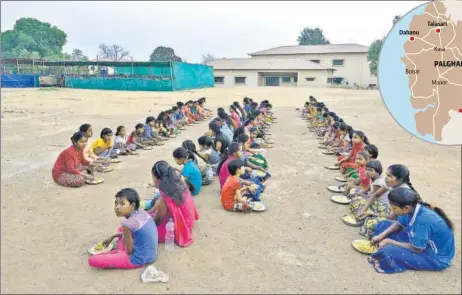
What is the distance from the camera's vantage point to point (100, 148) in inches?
274

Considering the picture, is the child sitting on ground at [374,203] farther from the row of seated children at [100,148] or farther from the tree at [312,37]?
the tree at [312,37]

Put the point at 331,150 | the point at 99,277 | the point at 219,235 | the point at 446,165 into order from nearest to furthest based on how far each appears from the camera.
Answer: the point at 99,277, the point at 219,235, the point at 446,165, the point at 331,150

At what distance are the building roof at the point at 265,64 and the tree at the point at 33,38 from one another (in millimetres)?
26843

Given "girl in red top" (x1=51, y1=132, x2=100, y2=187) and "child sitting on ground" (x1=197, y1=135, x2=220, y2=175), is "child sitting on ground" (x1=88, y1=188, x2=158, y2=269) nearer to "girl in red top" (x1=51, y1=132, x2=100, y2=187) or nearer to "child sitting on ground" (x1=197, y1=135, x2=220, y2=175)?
"girl in red top" (x1=51, y1=132, x2=100, y2=187)

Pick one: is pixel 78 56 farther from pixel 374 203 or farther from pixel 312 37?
pixel 374 203

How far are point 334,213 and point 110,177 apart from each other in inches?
156

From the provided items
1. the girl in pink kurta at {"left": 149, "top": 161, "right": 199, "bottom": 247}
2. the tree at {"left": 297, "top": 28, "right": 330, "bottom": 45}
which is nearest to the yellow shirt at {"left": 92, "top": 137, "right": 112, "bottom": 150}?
the girl in pink kurta at {"left": 149, "top": 161, "right": 199, "bottom": 247}

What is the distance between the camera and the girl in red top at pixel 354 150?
6.07 m

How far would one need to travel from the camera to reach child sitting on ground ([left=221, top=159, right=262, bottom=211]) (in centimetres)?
470

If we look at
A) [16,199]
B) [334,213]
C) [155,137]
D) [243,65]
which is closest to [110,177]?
[16,199]

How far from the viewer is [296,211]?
4828 mm

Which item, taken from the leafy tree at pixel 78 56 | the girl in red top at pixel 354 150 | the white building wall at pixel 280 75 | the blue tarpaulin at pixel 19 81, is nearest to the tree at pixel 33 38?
the leafy tree at pixel 78 56

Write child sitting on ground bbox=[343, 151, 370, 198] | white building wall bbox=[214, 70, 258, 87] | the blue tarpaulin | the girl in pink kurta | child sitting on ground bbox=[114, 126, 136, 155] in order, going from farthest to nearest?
white building wall bbox=[214, 70, 258, 87]
the blue tarpaulin
child sitting on ground bbox=[114, 126, 136, 155]
child sitting on ground bbox=[343, 151, 370, 198]
the girl in pink kurta

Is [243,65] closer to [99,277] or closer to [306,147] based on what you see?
[306,147]
